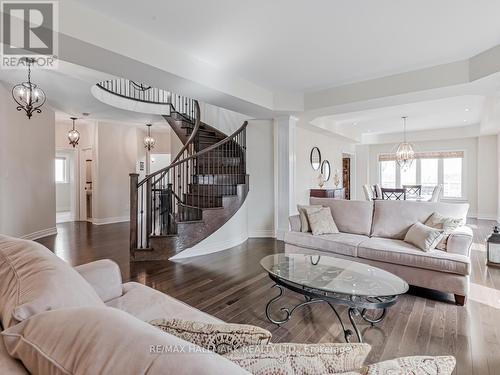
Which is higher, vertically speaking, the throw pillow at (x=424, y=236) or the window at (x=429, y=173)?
the window at (x=429, y=173)

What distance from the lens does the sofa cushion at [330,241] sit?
3340mm

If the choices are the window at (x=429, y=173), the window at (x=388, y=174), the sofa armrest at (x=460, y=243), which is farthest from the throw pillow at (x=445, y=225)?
the window at (x=388, y=174)

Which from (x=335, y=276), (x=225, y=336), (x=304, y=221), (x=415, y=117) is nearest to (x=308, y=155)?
(x=415, y=117)

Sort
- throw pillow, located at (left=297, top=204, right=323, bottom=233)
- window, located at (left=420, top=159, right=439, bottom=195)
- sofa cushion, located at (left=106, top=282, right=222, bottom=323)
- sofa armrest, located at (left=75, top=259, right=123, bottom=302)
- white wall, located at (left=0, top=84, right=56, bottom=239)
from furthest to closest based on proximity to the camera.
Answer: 1. window, located at (left=420, top=159, right=439, bottom=195)
2. white wall, located at (left=0, top=84, right=56, bottom=239)
3. throw pillow, located at (left=297, top=204, right=323, bottom=233)
4. sofa armrest, located at (left=75, top=259, right=123, bottom=302)
5. sofa cushion, located at (left=106, top=282, right=222, bottom=323)

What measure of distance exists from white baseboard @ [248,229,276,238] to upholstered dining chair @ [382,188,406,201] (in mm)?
3073

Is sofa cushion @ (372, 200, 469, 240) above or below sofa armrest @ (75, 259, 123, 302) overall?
above

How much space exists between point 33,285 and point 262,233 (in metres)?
4.99

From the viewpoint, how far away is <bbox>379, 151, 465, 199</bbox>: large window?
865cm

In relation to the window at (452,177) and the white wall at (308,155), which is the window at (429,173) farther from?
the white wall at (308,155)

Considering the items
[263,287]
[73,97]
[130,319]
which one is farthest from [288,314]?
[73,97]

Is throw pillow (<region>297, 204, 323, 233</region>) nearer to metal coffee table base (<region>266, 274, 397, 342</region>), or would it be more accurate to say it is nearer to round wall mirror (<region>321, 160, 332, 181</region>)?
metal coffee table base (<region>266, 274, 397, 342</region>)

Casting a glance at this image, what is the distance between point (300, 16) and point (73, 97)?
4.56 metres

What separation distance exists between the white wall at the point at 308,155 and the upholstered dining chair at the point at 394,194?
1533 mm

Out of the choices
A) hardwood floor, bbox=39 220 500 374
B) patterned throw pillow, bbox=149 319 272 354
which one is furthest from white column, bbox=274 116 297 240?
patterned throw pillow, bbox=149 319 272 354
